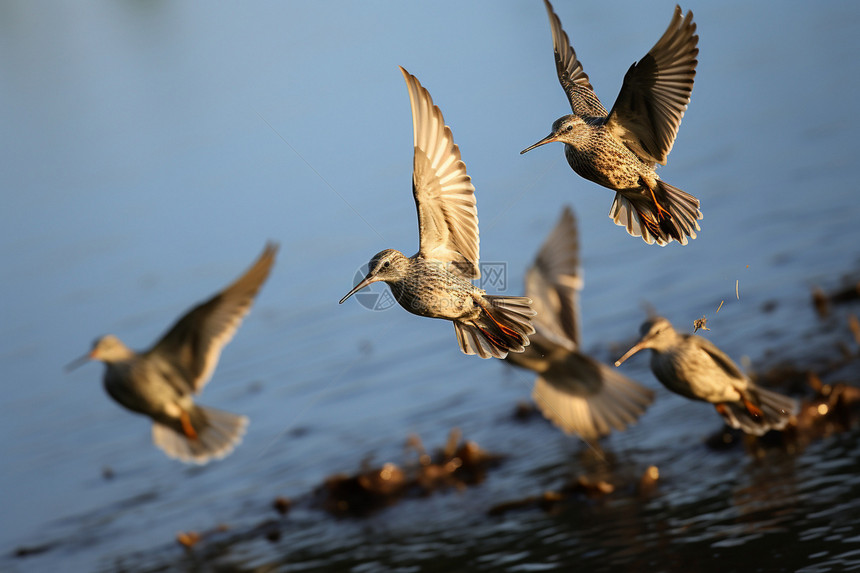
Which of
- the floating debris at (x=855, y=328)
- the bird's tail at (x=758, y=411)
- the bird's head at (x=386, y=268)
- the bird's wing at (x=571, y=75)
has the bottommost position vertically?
the bird's tail at (x=758, y=411)

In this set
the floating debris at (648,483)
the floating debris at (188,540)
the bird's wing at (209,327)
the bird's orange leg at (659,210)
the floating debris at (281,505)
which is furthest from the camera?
the floating debris at (281,505)

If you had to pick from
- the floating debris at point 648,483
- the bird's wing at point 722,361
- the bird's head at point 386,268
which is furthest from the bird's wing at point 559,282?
the bird's head at point 386,268

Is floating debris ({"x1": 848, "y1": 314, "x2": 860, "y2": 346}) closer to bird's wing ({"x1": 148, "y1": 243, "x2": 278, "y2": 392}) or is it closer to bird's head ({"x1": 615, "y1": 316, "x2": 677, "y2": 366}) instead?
bird's head ({"x1": 615, "y1": 316, "x2": 677, "y2": 366})

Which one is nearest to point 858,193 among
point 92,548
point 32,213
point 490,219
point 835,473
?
point 490,219

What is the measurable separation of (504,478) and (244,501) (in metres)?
2.91

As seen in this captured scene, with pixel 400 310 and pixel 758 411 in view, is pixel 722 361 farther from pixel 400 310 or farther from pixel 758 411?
pixel 400 310

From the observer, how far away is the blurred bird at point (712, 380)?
6094mm

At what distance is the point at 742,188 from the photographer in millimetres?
14773

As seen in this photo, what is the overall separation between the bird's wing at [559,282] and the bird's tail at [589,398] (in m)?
0.30

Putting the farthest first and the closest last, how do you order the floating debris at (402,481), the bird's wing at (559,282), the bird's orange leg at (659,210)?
1. the floating debris at (402,481)
2. the bird's wing at (559,282)
3. the bird's orange leg at (659,210)

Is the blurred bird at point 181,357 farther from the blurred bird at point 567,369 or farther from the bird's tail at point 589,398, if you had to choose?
the bird's tail at point 589,398

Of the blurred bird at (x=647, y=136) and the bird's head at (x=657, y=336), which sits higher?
the blurred bird at (x=647, y=136)

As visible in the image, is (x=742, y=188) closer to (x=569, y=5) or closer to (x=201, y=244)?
(x=201, y=244)

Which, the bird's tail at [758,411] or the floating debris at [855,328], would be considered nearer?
the bird's tail at [758,411]
